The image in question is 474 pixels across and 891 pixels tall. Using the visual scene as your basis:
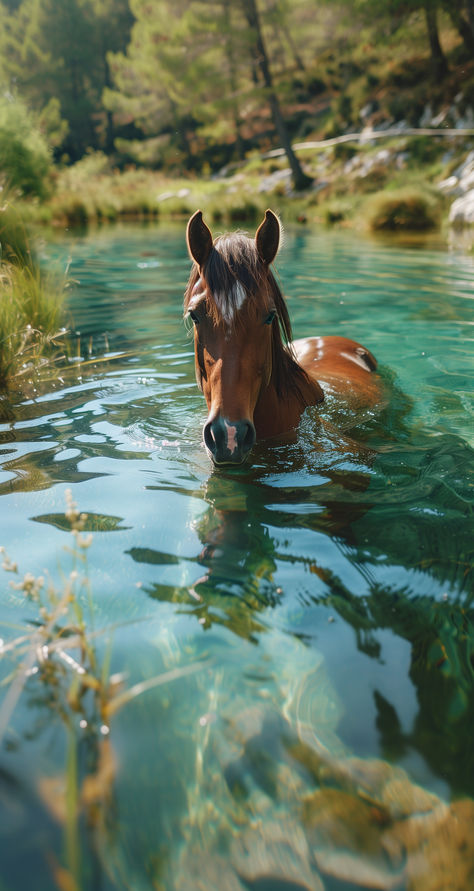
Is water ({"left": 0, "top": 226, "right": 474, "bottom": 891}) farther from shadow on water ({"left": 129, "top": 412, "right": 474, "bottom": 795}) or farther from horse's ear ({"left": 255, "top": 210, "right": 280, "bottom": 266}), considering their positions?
horse's ear ({"left": 255, "top": 210, "right": 280, "bottom": 266})

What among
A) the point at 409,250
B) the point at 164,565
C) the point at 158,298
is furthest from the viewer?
the point at 409,250

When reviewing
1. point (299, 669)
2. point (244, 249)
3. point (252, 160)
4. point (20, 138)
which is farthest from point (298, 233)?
point (252, 160)

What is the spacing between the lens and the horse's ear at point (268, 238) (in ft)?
9.29

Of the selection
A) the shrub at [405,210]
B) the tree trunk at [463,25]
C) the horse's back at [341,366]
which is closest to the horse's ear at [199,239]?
the horse's back at [341,366]

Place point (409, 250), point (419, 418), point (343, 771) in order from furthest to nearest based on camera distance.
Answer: point (409, 250)
point (419, 418)
point (343, 771)

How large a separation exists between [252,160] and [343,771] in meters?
39.3

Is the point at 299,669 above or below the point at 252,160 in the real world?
below

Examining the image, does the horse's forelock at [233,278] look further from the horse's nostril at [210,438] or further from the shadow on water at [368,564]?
the shadow on water at [368,564]

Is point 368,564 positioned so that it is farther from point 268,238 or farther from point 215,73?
point 215,73

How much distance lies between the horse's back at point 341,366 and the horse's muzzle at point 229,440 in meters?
1.76

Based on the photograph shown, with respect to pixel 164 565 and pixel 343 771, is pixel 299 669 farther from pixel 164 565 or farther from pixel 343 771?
pixel 164 565

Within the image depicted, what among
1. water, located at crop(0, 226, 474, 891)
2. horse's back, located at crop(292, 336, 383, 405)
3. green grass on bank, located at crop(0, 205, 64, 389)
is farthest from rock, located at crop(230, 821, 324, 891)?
green grass on bank, located at crop(0, 205, 64, 389)

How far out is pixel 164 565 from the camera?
2340 millimetres

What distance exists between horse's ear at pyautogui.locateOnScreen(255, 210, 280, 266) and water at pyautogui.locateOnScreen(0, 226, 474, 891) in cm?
105
